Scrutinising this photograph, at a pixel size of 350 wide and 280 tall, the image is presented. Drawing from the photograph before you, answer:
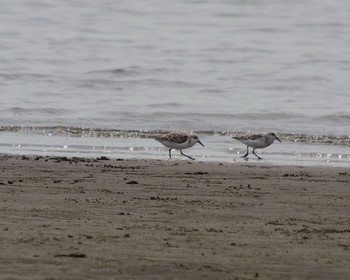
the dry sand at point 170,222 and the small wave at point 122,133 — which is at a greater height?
the small wave at point 122,133

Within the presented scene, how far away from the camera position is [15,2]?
3903cm

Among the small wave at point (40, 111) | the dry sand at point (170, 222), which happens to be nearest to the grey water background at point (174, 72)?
the small wave at point (40, 111)

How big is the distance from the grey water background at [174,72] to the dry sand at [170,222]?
2920mm

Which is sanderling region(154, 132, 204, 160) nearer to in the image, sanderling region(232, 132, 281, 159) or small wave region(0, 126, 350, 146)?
sanderling region(232, 132, 281, 159)

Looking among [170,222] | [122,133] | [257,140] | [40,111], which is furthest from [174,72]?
[170,222]

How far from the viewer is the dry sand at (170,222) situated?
7320mm

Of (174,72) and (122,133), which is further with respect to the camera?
(174,72)

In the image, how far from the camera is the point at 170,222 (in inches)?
343

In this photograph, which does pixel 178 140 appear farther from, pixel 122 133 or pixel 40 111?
pixel 40 111

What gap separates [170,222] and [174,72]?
15518 mm

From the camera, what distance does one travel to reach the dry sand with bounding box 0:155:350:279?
24.0 ft

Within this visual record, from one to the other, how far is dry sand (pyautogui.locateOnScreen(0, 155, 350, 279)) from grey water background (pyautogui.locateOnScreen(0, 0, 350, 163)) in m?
2.92

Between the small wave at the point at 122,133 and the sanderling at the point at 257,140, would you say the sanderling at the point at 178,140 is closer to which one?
the sanderling at the point at 257,140

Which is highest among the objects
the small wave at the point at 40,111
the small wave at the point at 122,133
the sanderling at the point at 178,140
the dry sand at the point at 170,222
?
the small wave at the point at 40,111
